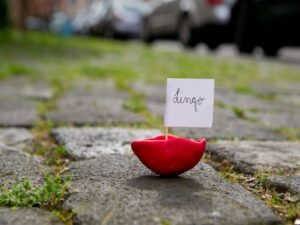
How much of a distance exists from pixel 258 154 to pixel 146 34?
11690 millimetres

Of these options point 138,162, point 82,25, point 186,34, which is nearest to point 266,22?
point 186,34

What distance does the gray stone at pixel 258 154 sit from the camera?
187cm

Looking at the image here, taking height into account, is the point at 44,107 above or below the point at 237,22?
below

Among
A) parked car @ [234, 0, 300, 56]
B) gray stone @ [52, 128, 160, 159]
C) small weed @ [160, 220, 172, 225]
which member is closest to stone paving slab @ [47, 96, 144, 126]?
gray stone @ [52, 128, 160, 159]

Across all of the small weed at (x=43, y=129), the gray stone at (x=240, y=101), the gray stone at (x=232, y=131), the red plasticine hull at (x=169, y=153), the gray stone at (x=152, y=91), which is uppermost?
the red plasticine hull at (x=169, y=153)

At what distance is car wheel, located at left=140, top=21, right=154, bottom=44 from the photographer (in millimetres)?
13340

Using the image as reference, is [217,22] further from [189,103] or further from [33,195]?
[33,195]

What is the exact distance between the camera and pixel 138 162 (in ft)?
6.20

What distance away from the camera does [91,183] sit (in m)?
1.61

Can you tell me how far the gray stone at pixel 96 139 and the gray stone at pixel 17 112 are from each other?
0.97ft

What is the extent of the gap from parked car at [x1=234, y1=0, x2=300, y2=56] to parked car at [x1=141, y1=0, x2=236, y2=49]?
253 millimetres

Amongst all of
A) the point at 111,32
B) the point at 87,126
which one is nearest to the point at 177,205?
the point at 87,126

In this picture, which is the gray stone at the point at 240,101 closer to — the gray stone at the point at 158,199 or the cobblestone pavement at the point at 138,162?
the cobblestone pavement at the point at 138,162

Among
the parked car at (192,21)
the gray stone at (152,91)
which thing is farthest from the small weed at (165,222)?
the parked car at (192,21)
